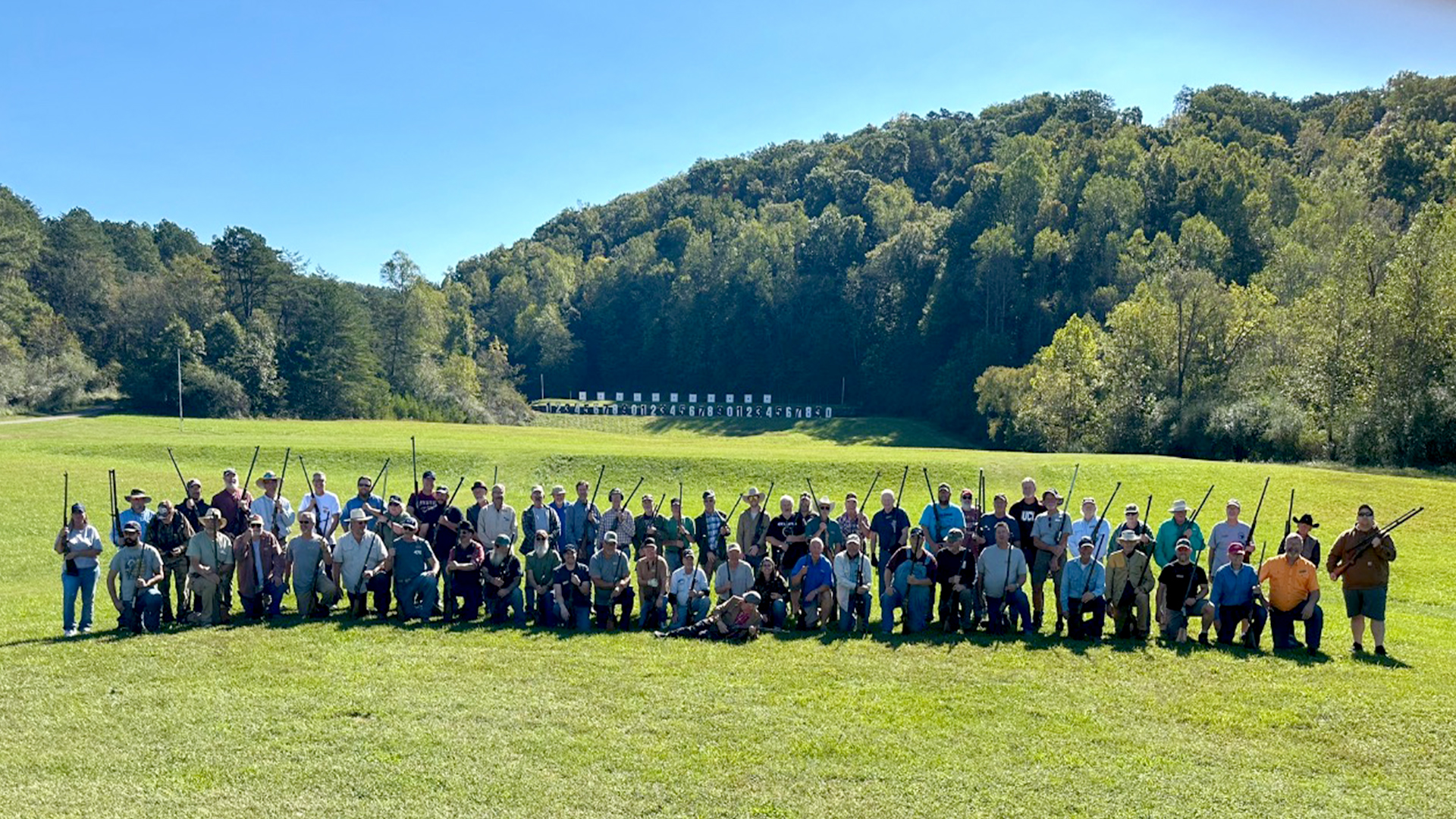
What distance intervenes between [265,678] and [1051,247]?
281 ft

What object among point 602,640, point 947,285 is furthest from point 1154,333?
point 602,640

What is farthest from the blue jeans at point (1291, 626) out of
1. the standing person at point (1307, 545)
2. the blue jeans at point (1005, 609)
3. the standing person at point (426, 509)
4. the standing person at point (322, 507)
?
the standing person at point (322, 507)

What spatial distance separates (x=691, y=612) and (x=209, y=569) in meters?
7.66

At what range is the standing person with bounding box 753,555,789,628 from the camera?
52.0 feet

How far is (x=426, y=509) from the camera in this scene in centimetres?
1772

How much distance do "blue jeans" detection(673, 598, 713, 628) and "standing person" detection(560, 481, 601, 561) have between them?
3000 millimetres

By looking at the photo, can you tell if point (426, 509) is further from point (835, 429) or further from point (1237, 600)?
point (835, 429)

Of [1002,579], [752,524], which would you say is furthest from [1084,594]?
[752,524]

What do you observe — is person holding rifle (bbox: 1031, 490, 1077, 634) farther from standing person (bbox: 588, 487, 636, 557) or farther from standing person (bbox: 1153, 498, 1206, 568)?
standing person (bbox: 588, 487, 636, 557)

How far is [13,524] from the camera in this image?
25.9 metres

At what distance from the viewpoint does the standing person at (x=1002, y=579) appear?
15484 millimetres

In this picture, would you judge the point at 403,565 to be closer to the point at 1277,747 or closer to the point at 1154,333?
the point at 1277,747

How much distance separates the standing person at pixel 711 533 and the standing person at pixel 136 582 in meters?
8.63

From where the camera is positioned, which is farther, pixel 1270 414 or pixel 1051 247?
pixel 1051 247
